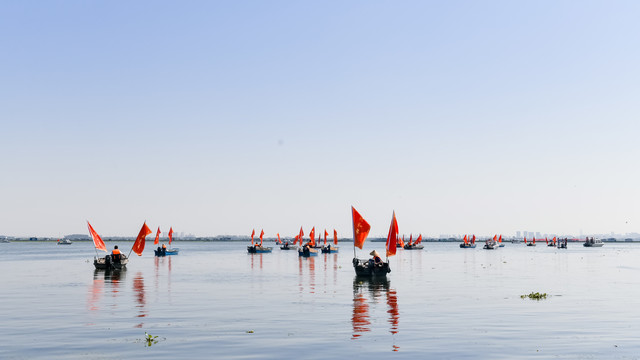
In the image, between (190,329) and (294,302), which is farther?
(294,302)

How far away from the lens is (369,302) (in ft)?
139

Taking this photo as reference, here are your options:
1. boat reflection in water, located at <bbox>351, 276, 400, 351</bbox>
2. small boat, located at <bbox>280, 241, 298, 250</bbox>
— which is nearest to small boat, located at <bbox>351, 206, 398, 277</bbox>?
boat reflection in water, located at <bbox>351, 276, 400, 351</bbox>

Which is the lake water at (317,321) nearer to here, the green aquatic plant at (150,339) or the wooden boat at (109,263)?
the green aquatic plant at (150,339)

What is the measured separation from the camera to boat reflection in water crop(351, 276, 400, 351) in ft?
101

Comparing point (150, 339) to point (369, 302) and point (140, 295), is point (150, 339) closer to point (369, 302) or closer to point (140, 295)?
point (369, 302)

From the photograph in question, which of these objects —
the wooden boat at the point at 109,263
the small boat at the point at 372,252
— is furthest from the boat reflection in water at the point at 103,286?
the small boat at the point at 372,252

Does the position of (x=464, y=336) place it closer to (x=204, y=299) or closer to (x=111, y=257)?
(x=204, y=299)

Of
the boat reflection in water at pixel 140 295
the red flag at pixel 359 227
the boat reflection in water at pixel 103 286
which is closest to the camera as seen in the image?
the boat reflection in water at pixel 140 295

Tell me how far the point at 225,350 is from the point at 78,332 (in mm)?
8399

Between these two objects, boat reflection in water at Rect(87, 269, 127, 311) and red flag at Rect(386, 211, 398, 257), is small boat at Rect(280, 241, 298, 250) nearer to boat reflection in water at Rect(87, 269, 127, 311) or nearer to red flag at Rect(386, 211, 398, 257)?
boat reflection in water at Rect(87, 269, 127, 311)

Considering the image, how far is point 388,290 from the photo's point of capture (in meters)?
52.5

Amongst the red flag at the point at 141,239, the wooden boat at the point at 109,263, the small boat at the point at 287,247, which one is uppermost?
the red flag at the point at 141,239

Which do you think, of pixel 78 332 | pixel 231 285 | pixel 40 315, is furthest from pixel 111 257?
pixel 78 332

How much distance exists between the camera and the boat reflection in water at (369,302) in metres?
30.8
